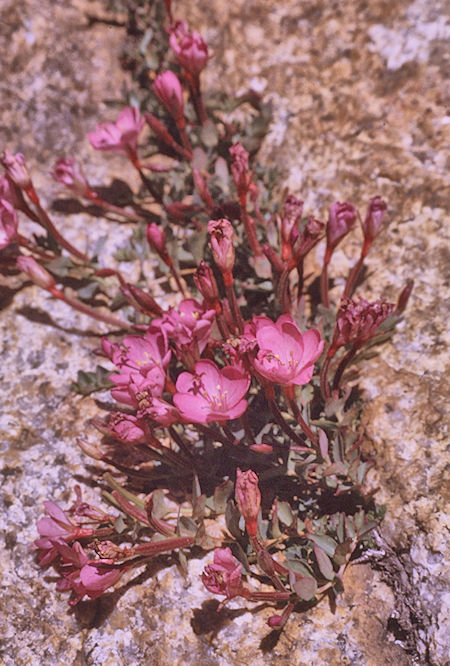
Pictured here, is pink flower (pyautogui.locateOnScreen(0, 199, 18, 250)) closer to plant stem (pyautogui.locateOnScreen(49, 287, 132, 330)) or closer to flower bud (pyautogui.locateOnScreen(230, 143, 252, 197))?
plant stem (pyautogui.locateOnScreen(49, 287, 132, 330))

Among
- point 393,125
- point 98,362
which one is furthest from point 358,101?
point 98,362

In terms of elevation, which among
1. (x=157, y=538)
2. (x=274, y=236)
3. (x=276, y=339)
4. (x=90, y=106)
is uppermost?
(x=90, y=106)

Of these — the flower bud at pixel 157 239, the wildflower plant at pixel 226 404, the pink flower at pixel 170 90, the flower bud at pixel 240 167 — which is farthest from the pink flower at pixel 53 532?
the pink flower at pixel 170 90

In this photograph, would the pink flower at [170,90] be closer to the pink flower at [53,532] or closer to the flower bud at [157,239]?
the flower bud at [157,239]

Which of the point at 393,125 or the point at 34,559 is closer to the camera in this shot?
the point at 34,559

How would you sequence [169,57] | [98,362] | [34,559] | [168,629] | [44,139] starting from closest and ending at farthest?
1. [168,629]
2. [34,559]
3. [98,362]
4. [44,139]
5. [169,57]

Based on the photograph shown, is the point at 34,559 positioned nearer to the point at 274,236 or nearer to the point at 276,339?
the point at 276,339

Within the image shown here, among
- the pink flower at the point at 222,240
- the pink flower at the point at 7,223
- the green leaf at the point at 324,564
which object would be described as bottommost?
the green leaf at the point at 324,564

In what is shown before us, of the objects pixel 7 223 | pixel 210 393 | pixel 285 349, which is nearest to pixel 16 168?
pixel 7 223
